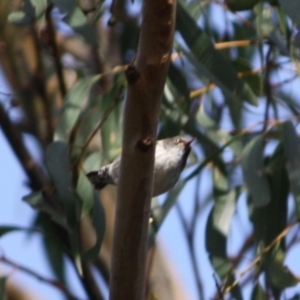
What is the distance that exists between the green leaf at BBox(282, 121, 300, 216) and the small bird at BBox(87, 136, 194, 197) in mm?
271

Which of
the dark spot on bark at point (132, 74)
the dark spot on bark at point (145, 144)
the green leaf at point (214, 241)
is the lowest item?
the green leaf at point (214, 241)

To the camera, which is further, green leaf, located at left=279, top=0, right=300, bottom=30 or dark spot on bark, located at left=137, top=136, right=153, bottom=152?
green leaf, located at left=279, top=0, right=300, bottom=30

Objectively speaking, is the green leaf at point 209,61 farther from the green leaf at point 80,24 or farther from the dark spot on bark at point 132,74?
the dark spot on bark at point 132,74

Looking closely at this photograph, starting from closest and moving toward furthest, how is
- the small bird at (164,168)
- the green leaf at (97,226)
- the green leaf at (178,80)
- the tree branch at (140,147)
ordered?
the tree branch at (140,147) → the green leaf at (97,226) → the small bird at (164,168) → the green leaf at (178,80)

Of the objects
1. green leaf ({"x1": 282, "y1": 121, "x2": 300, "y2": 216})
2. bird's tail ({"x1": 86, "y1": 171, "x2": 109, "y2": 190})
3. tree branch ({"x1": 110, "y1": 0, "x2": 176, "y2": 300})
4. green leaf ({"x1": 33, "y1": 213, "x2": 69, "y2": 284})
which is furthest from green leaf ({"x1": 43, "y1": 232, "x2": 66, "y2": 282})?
tree branch ({"x1": 110, "y1": 0, "x2": 176, "y2": 300})

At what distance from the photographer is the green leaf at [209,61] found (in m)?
2.16

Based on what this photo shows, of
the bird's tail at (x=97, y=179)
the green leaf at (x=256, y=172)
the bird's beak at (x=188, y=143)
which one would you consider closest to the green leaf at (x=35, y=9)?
the bird's tail at (x=97, y=179)

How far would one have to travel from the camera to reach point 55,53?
2.73 meters

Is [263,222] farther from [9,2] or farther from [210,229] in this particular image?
[9,2]

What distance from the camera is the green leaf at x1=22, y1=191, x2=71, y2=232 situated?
2104mm

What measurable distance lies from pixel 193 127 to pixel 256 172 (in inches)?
13.9

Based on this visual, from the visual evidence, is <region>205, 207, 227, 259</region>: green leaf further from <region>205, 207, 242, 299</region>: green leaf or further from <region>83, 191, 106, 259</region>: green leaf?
<region>83, 191, 106, 259</region>: green leaf

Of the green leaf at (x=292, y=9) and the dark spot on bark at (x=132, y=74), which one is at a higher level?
the dark spot on bark at (x=132, y=74)

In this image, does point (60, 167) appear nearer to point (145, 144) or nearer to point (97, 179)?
point (97, 179)
